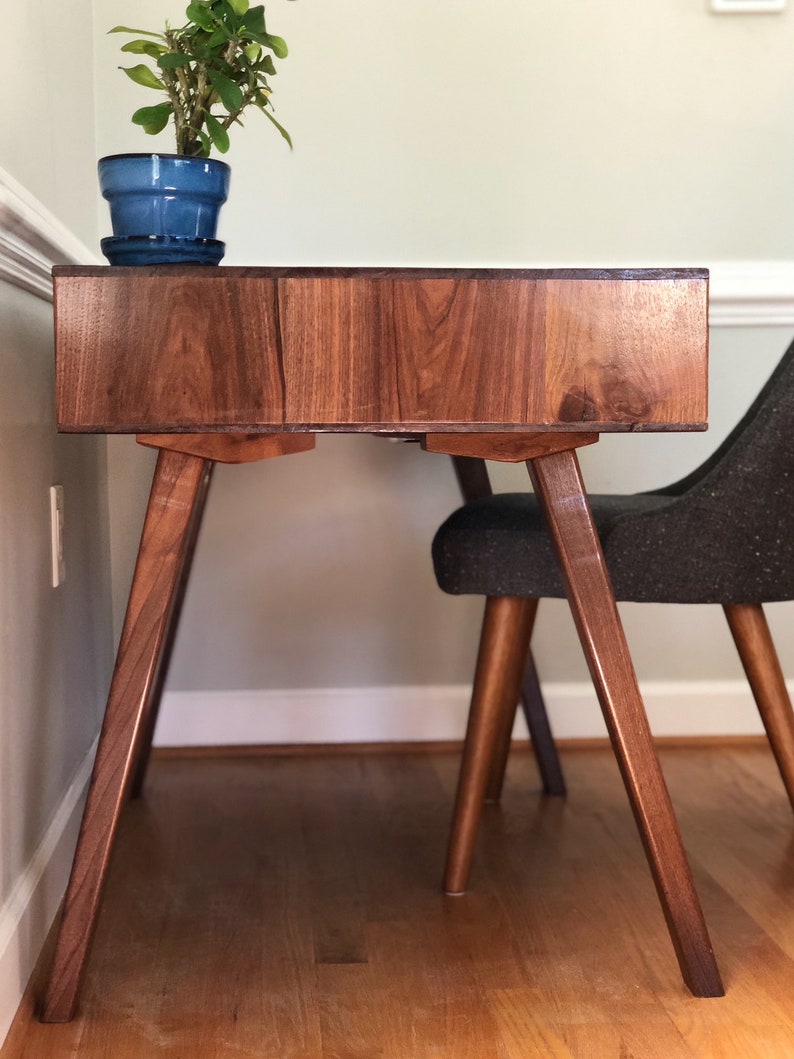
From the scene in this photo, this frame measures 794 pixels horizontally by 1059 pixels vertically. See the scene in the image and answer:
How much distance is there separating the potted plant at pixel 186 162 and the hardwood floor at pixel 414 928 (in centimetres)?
68

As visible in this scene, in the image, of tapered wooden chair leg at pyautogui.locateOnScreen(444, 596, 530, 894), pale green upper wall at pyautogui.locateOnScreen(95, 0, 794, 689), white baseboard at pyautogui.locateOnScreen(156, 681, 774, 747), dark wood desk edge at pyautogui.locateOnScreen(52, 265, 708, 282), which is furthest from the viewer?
white baseboard at pyautogui.locateOnScreen(156, 681, 774, 747)

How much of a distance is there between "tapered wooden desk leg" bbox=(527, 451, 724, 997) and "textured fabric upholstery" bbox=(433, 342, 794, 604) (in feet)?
0.51

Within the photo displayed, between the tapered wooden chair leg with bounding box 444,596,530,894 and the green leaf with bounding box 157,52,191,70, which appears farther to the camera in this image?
the tapered wooden chair leg with bounding box 444,596,530,894

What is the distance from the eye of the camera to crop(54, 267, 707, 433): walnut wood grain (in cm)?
96

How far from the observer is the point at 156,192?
1029 mm

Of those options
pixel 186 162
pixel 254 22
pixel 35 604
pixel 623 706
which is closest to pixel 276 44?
pixel 254 22

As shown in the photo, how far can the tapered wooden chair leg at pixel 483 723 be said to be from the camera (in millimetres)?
1318

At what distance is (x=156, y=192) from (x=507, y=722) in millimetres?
900

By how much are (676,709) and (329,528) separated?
0.67 m

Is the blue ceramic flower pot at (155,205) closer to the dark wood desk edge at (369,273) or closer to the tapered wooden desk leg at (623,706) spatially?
the dark wood desk edge at (369,273)

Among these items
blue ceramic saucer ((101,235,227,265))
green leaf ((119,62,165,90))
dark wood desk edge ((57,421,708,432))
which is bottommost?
dark wood desk edge ((57,421,708,432))

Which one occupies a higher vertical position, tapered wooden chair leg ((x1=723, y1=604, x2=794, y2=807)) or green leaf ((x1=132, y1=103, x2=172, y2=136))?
green leaf ((x1=132, y1=103, x2=172, y2=136))

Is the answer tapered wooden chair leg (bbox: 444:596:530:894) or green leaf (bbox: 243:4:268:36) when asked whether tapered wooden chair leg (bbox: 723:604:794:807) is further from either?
green leaf (bbox: 243:4:268:36)

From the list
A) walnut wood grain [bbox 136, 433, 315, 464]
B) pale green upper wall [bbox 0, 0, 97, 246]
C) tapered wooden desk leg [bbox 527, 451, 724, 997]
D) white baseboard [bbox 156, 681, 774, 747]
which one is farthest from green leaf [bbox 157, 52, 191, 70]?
white baseboard [bbox 156, 681, 774, 747]
